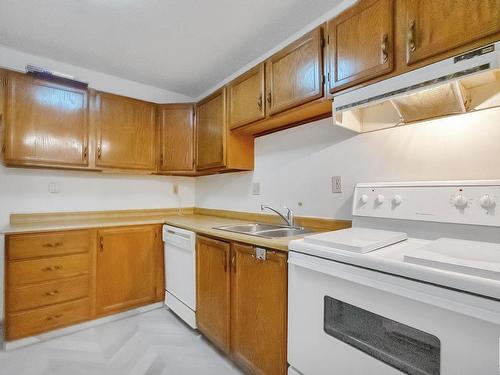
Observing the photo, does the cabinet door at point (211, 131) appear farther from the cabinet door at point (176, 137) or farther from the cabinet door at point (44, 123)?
the cabinet door at point (44, 123)

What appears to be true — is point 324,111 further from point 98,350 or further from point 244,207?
point 98,350

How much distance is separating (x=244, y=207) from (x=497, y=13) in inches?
77.9

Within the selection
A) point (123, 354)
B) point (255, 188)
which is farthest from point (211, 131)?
point (123, 354)

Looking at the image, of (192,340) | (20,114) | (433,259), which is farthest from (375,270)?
(20,114)

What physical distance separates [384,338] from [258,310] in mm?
661

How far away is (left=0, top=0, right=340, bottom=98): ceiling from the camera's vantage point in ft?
5.45

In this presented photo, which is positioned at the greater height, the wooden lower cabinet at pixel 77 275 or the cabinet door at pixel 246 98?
the cabinet door at pixel 246 98

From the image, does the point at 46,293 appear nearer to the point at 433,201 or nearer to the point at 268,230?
the point at 268,230

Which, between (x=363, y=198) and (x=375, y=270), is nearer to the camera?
(x=375, y=270)

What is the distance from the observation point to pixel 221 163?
223cm

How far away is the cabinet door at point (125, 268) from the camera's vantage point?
209 centimetres

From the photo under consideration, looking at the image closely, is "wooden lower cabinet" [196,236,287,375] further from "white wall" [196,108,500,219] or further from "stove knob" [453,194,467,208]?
"stove knob" [453,194,467,208]

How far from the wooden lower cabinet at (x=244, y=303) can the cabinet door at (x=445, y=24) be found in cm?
109

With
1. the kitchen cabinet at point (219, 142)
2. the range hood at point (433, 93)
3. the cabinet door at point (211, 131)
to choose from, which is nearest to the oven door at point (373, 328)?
the range hood at point (433, 93)
